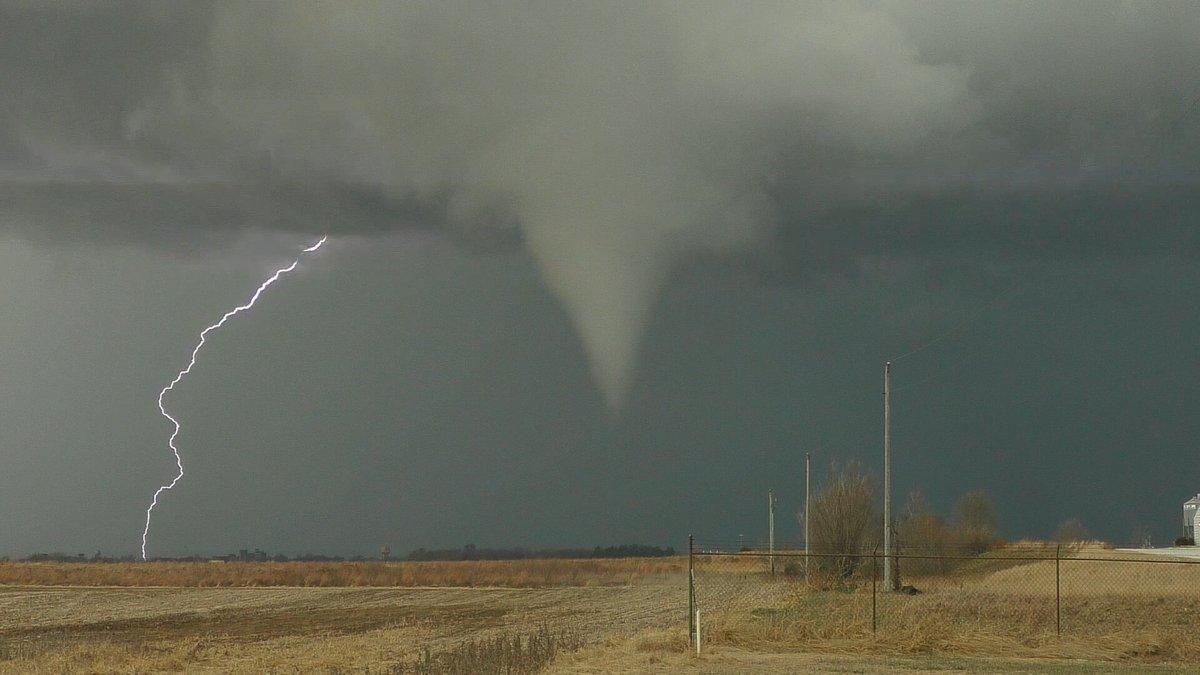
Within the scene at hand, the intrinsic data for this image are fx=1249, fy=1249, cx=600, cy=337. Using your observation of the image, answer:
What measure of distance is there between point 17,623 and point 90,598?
21.0 metres

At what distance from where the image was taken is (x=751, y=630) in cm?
2853

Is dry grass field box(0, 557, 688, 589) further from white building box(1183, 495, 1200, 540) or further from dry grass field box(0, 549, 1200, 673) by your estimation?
white building box(1183, 495, 1200, 540)

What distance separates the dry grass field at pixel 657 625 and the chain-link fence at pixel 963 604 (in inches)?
3.7

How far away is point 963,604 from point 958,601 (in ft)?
5.61

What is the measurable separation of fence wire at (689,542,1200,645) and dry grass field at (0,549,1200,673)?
0.34ft

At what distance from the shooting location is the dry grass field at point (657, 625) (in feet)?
84.7

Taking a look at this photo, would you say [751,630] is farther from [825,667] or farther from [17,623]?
[17,623]

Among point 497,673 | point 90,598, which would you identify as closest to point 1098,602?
point 497,673

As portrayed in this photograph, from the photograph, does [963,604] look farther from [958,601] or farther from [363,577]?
[363,577]

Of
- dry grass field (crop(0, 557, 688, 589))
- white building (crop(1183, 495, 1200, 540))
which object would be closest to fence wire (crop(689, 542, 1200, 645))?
dry grass field (crop(0, 557, 688, 589))

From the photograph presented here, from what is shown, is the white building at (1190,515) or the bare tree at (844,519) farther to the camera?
the white building at (1190,515)

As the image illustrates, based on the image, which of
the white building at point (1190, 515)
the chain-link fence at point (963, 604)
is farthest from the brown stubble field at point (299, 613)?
the white building at point (1190, 515)

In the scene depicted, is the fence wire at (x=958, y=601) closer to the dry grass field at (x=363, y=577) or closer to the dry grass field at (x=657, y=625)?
the dry grass field at (x=657, y=625)

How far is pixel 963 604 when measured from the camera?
35.8m
